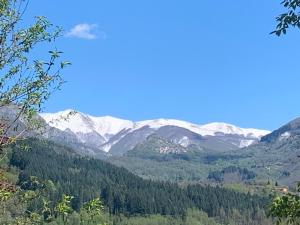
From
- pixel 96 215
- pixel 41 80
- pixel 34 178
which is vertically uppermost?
pixel 41 80

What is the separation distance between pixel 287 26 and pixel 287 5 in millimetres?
721

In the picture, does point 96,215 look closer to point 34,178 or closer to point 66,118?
point 34,178

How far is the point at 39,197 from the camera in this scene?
22.7 meters

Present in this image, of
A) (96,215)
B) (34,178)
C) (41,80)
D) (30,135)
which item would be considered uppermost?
(41,80)

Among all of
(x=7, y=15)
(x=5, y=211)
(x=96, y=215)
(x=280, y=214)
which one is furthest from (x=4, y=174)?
(x=280, y=214)

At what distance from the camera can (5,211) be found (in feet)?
72.8

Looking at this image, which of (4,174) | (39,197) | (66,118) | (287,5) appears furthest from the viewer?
(66,118)

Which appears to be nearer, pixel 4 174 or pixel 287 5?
pixel 287 5

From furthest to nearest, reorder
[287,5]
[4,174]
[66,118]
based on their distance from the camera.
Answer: [66,118], [4,174], [287,5]

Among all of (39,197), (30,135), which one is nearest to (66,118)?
(30,135)

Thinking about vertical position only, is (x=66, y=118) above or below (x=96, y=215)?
above

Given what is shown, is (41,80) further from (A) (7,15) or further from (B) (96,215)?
(B) (96,215)

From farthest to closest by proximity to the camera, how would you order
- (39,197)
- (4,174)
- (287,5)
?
(39,197) < (4,174) < (287,5)

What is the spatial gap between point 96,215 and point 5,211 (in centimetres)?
387
